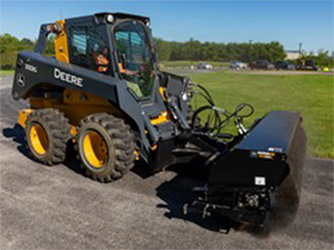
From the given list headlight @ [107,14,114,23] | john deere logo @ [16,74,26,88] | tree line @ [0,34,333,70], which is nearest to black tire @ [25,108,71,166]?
john deere logo @ [16,74,26,88]

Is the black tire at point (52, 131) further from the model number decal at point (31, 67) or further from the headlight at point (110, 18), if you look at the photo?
the headlight at point (110, 18)

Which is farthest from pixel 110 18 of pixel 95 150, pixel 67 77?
pixel 95 150

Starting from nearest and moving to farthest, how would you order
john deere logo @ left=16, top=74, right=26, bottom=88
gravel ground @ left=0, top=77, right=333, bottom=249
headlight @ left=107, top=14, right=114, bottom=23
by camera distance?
1. gravel ground @ left=0, top=77, right=333, bottom=249
2. headlight @ left=107, top=14, right=114, bottom=23
3. john deere logo @ left=16, top=74, right=26, bottom=88

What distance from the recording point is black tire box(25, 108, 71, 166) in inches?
229

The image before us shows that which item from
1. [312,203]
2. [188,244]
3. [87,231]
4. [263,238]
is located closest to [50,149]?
[87,231]

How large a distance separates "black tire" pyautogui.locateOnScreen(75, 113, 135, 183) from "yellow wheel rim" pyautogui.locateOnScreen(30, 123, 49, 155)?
49.0 inches

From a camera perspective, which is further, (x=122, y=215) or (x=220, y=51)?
(x=220, y=51)

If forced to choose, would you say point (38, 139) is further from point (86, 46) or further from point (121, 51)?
point (121, 51)

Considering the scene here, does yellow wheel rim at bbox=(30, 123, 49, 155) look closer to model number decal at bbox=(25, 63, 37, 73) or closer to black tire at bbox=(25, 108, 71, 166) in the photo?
black tire at bbox=(25, 108, 71, 166)

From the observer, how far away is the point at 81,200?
4.80m

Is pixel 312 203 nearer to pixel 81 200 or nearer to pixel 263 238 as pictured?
pixel 263 238

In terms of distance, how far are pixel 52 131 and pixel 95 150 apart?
2.82 feet

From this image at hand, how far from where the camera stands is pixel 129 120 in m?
5.45

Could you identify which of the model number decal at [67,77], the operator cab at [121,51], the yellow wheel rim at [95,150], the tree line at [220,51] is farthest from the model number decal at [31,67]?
the tree line at [220,51]
